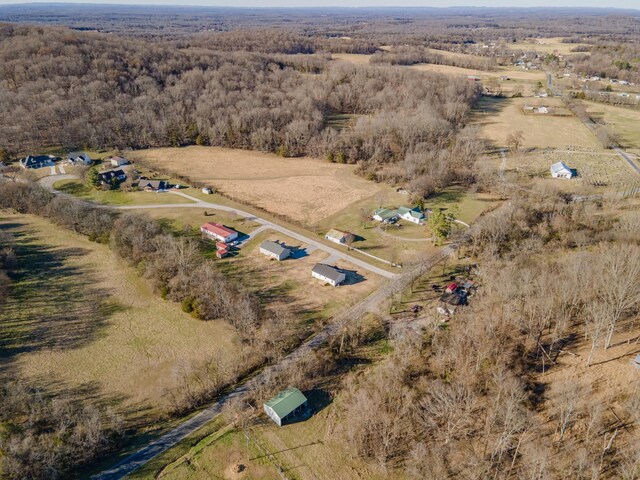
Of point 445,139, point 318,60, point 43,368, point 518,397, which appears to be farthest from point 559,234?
point 318,60

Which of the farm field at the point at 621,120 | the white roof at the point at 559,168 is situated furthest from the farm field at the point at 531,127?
the white roof at the point at 559,168

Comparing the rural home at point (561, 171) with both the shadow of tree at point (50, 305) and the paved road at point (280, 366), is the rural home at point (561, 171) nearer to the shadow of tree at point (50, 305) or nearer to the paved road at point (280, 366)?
the paved road at point (280, 366)

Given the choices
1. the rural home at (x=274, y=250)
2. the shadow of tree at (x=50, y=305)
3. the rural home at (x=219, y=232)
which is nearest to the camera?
the shadow of tree at (x=50, y=305)

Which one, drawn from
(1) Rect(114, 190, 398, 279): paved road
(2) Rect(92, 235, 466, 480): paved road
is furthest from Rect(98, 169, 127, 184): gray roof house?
(2) Rect(92, 235, 466, 480): paved road

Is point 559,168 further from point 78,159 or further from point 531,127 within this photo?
point 78,159

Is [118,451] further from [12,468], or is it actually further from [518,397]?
[518,397]

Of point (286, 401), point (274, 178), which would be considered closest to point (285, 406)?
point (286, 401)
